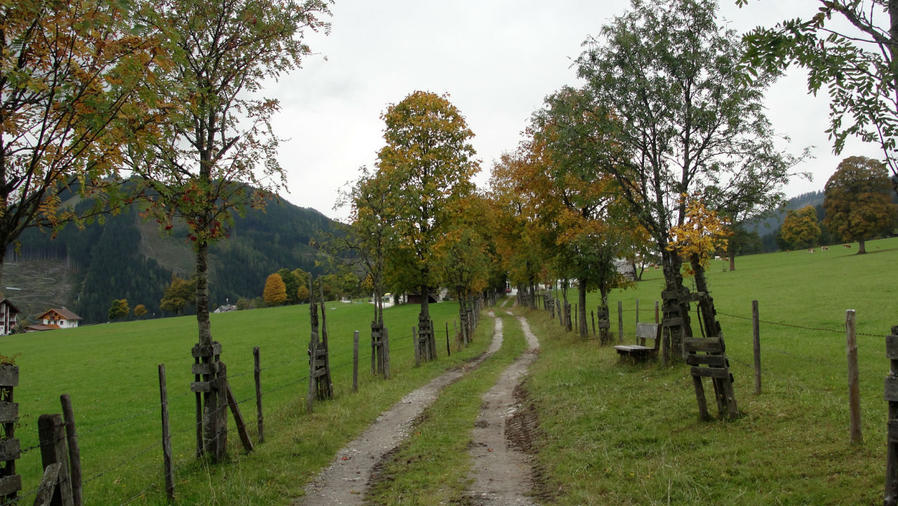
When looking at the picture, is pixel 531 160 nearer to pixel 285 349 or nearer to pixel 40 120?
pixel 285 349

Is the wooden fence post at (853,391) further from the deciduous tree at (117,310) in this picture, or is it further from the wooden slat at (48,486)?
the deciduous tree at (117,310)

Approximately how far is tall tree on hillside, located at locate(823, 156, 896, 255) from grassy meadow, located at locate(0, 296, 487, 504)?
189 feet

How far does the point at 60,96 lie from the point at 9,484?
4090mm

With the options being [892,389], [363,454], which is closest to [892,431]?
[892,389]

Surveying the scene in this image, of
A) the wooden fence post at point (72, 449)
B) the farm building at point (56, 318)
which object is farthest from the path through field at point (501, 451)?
the farm building at point (56, 318)

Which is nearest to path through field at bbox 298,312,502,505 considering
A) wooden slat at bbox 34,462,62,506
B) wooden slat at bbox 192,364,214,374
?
wooden slat at bbox 192,364,214,374

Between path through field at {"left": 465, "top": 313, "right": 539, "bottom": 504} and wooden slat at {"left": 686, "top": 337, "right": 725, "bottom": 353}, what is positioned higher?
wooden slat at {"left": 686, "top": 337, "right": 725, "bottom": 353}

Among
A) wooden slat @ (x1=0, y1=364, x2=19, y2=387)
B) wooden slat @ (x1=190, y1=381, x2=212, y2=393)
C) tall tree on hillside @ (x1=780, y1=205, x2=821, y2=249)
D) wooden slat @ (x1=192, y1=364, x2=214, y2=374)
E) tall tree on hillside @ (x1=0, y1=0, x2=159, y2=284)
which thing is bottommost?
wooden slat @ (x1=190, y1=381, x2=212, y2=393)

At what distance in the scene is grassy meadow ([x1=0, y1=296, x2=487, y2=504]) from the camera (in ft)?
28.8

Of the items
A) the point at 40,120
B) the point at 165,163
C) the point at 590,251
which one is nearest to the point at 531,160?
the point at 590,251

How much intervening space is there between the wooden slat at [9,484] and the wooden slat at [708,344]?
32.6ft

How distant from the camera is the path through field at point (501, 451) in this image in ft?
25.6

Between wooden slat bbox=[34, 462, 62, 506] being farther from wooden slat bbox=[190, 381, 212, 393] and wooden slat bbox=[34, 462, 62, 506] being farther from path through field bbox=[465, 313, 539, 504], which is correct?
path through field bbox=[465, 313, 539, 504]

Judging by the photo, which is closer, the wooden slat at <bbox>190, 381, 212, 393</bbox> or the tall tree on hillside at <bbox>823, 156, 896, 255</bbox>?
the wooden slat at <bbox>190, 381, 212, 393</bbox>
